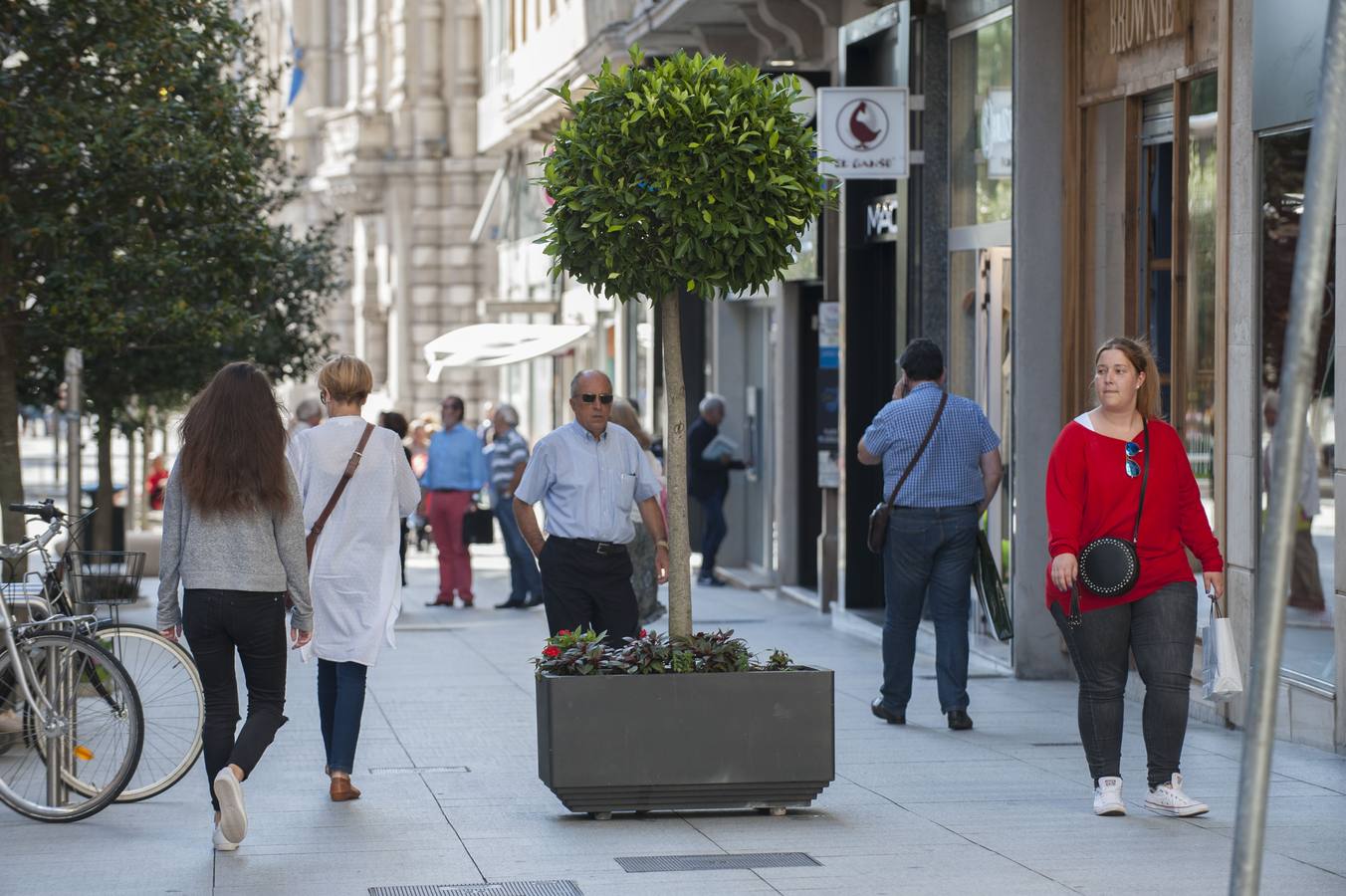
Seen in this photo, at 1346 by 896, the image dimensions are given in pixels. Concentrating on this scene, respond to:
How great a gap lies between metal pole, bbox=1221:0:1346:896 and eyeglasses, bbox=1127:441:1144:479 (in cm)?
358

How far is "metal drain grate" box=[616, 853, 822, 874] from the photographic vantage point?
7328mm

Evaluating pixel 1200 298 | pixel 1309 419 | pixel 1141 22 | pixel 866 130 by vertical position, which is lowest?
pixel 1309 419

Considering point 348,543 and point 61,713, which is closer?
point 61,713

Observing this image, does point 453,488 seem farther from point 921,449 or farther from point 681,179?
point 681,179

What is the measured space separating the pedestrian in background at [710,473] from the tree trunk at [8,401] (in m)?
6.54

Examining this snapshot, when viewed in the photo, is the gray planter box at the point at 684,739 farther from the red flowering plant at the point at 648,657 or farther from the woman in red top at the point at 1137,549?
the woman in red top at the point at 1137,549

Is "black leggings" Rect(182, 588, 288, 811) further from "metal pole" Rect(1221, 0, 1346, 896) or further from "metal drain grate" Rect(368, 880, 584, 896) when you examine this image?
"metal pole" Rect(1221, 0, 1346, 896)

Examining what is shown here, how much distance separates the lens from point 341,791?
877 cm

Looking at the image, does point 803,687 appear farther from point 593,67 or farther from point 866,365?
point 593,67

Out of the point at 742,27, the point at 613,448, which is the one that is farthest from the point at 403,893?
the point at 742,27

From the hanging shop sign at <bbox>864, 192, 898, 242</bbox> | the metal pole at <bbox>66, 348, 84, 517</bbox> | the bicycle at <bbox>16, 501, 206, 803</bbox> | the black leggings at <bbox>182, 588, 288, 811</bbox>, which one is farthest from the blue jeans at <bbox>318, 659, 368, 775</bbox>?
the metal pole at <bbox>66, 348, 84, 517</bbox>

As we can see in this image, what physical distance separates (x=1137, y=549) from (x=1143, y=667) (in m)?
0.46

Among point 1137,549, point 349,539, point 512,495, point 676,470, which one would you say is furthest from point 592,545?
point 512,495

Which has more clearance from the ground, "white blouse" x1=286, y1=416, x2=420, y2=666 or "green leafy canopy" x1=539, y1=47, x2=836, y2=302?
"green leafy canopy" x1=539, y1=47, x2=836, y2=302
